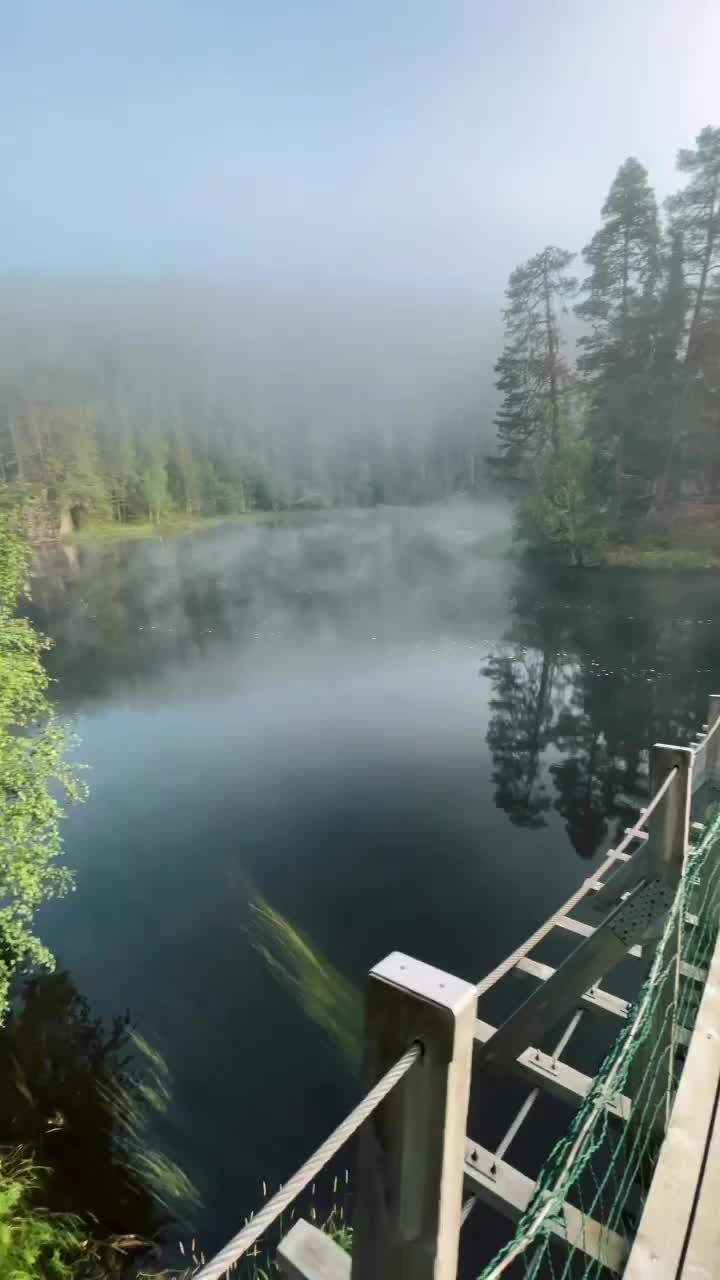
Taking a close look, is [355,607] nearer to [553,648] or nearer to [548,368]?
[553,648]

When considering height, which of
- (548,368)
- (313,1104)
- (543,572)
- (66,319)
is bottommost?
(313,1104)

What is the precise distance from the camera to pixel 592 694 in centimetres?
2489

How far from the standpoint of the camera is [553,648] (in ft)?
97.5

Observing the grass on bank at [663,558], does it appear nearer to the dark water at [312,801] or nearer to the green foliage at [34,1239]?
the dark water at [312,801]

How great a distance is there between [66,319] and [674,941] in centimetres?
15877

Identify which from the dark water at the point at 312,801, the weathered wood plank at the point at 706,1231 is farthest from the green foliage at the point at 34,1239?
the weathered wood plank at the point at 706,1231

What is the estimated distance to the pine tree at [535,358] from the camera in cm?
4262

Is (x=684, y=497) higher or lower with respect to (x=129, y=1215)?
higher

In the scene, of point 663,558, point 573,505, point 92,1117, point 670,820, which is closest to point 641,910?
point 670,820

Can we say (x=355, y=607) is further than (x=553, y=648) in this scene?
Yes

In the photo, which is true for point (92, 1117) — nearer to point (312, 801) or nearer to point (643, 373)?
point (312, 801)

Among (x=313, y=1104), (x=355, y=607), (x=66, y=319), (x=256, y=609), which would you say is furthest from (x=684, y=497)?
(x=66, y=319)

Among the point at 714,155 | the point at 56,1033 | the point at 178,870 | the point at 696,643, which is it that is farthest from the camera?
the point at 714,155

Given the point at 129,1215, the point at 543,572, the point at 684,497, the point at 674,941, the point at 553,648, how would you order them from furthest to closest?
the point at 543,572
the point at 684,497
the point at 553,648
the point at 129,1215
the point at 674,941
